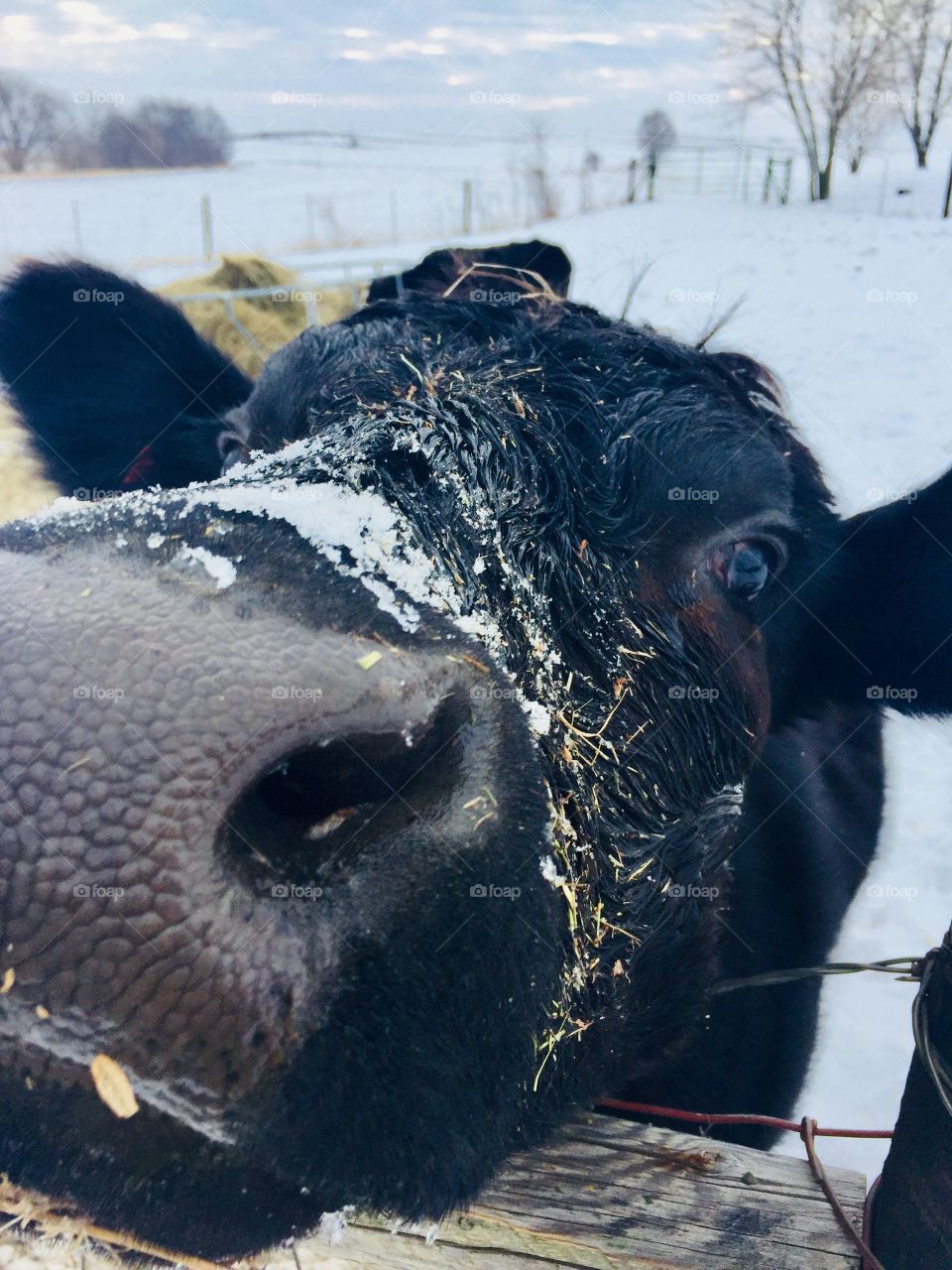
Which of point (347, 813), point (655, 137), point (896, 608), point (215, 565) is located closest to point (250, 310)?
point (655, 137)

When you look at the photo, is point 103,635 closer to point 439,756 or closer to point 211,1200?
point 439,756

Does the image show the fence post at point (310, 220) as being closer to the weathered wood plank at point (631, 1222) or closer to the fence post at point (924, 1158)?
the weathered wood plank at point (631, 1222)

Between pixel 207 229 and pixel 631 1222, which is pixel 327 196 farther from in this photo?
pixel 631 1222


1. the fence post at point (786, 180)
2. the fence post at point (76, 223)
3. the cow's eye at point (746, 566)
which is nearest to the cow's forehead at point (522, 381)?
the cow's eye at point (746, 566)

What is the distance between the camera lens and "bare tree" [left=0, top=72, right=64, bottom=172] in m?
11.6

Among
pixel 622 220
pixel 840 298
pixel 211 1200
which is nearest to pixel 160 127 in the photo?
pixel 622 220

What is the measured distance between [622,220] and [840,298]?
13.8ft

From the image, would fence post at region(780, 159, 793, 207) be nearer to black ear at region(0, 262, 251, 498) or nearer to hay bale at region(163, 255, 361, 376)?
hay bale at region(163, 255, 361, 376)

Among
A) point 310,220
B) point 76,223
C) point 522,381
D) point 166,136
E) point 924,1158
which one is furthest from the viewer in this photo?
point 310,220

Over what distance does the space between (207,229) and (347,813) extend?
665 inches

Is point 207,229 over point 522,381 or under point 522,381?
over

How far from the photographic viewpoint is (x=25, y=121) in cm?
1212

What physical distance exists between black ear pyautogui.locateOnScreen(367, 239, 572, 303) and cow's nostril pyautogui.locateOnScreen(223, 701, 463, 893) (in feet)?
8.17

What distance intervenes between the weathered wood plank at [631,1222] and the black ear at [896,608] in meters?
1.49
